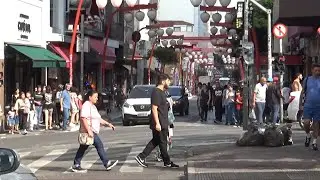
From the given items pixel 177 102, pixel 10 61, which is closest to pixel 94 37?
pixel 177 102

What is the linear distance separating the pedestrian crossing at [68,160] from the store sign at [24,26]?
1056 cm

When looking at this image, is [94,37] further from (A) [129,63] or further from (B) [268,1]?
(B) [268,1]

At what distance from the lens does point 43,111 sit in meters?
24.9

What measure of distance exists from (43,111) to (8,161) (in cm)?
2058

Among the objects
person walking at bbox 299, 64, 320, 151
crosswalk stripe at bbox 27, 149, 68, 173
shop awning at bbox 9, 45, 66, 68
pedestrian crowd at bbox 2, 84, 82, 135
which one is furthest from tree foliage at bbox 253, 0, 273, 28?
person walking at bbox 299, 64, 320, 151

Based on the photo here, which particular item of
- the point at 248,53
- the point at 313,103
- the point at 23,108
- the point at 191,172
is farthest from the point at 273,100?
the point at 191,172

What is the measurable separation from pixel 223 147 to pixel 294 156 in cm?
274

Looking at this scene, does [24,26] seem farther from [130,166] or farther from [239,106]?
[130,166]

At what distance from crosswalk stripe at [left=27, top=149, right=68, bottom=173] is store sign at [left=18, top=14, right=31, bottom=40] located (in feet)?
36.6

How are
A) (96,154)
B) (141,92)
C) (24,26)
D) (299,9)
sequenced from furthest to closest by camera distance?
(141,92), (24,26), (96,154), (299,9)

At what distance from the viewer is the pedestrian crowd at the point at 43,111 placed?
23.0 meters

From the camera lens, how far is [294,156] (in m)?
12.2

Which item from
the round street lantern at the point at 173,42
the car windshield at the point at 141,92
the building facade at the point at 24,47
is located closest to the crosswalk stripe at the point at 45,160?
the building facade at the point at 24,47

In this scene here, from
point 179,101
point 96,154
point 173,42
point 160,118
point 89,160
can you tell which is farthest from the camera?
point 173,42
